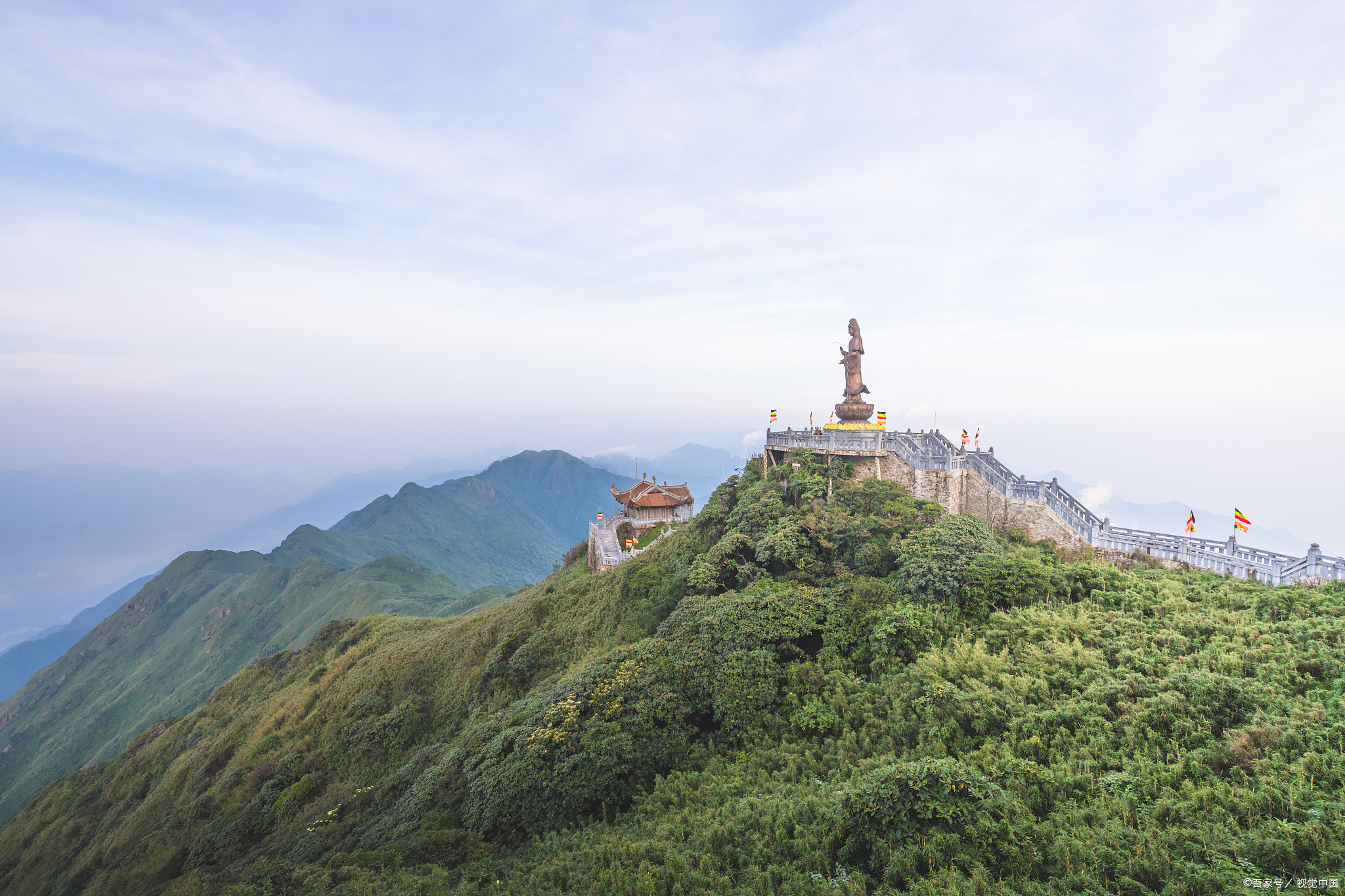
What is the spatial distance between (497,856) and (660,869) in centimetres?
386

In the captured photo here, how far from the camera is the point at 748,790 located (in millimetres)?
8836

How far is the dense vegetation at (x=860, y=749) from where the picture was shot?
608cm

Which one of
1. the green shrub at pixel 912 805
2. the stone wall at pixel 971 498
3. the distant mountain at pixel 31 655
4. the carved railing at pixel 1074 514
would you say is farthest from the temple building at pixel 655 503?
the distant mountain at pixel 31 655

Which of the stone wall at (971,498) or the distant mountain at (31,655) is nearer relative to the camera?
the stone wall at (971,498)

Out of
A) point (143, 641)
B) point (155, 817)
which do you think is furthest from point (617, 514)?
point (143, 641)

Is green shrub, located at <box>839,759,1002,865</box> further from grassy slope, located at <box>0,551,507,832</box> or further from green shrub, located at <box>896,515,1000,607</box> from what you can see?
grassy slope, located at <box>0,551,507,832</box>

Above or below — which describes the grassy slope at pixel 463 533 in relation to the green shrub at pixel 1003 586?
below

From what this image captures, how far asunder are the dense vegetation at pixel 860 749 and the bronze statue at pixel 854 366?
13.4ft

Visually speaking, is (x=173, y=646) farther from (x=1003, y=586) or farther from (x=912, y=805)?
(x=1003, y=586)

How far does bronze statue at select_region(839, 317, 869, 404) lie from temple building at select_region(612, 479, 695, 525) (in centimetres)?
1729

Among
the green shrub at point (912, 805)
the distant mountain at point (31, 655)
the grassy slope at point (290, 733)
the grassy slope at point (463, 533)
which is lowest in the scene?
the distant mountain at point (31, 655)

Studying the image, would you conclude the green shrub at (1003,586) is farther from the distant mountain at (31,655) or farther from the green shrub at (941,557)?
the distant mountain at (31,655)

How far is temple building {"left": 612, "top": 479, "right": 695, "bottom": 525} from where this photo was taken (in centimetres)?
3822

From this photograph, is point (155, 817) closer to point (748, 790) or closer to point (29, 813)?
point (29, 813)
